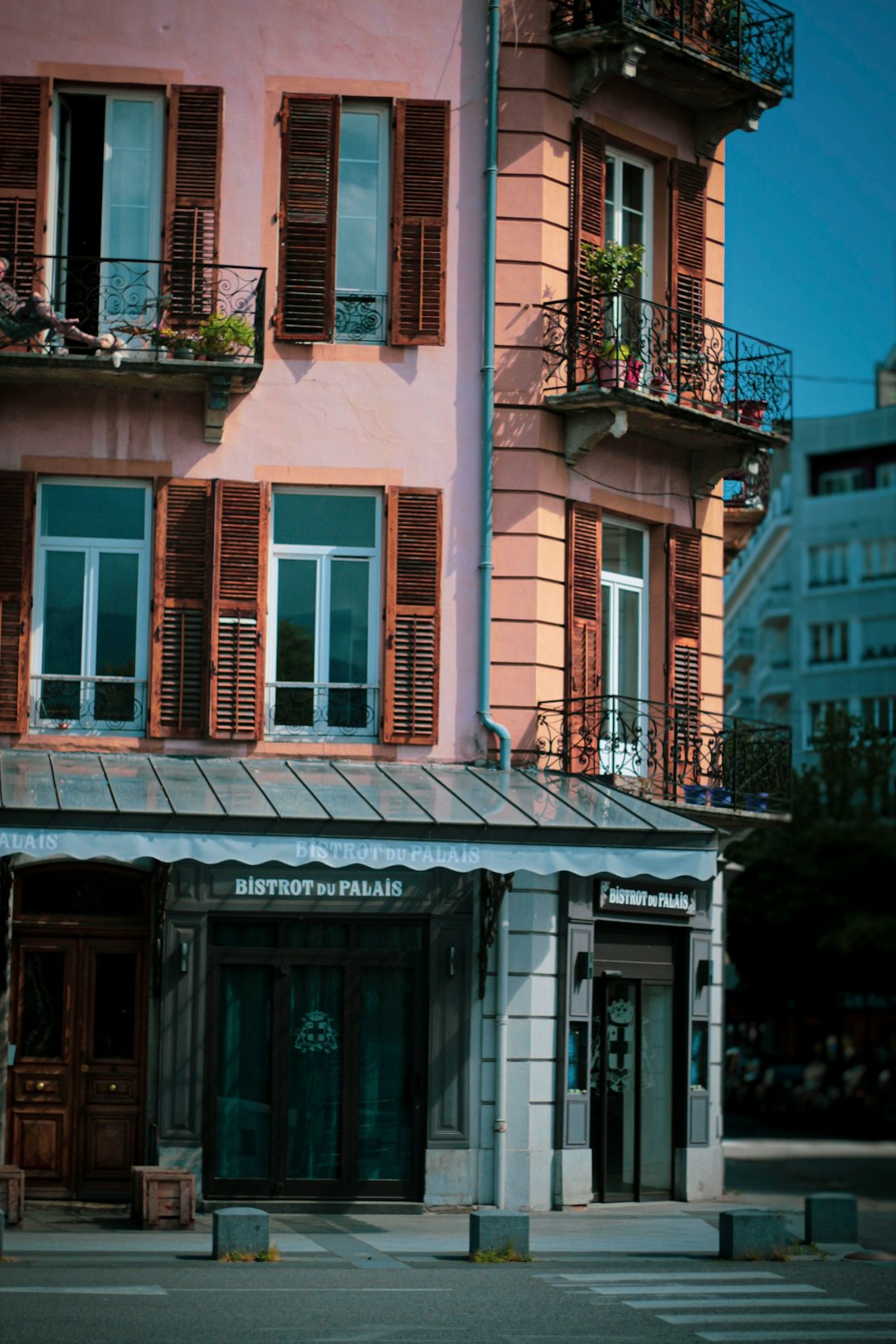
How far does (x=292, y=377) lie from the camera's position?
21.5 meters

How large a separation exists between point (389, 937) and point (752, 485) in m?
7.48

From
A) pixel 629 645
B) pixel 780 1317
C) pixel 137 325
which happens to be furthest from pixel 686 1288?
pixel 137 325

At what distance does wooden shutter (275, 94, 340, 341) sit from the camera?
70.8 ft

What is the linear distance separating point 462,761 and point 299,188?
241 inches

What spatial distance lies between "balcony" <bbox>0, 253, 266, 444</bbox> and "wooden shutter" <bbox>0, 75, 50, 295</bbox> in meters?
0.44

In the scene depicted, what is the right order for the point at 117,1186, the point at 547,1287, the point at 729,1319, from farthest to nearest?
the point at 117,1186, the point at 547,1287, the point at 729,1319

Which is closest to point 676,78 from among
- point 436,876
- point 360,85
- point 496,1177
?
point 360,85

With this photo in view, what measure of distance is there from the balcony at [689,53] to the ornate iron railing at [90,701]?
797cm

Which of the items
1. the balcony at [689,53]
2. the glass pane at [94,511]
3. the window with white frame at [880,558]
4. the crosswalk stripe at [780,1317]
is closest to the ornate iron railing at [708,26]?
the balcony at [689,53]

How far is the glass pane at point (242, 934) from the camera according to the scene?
67.5 feet

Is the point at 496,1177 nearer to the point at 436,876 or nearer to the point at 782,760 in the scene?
the point at 436,876

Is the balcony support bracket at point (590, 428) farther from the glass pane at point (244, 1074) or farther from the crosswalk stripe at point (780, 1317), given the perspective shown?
the crosswalk stripe at point (780, 1317)

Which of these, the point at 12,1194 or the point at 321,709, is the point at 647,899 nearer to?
the point at 321,709

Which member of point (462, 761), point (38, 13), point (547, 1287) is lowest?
point (547, 1287)
